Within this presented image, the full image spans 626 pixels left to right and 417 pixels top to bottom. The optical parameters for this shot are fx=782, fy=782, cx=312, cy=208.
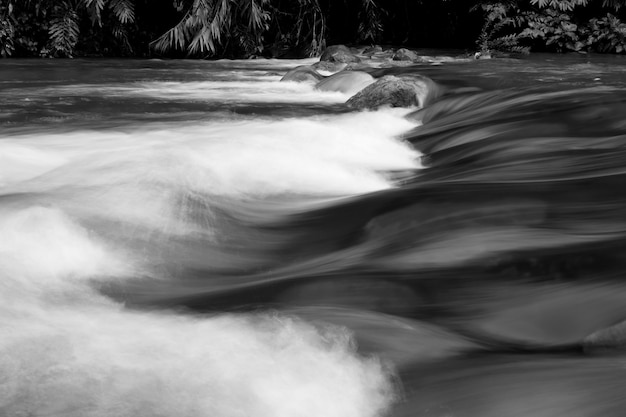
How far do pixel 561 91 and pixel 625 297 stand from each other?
378cm

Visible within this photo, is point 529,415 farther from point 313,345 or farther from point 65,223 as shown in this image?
point 65,223

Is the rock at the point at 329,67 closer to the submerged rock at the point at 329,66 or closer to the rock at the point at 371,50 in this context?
the submerged rock at the point at 329,66

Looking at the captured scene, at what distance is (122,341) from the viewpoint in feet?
6.31

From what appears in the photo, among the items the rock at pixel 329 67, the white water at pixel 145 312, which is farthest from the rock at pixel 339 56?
the white water at pixel 145 312

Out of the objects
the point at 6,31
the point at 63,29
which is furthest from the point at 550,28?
the point at 6,31

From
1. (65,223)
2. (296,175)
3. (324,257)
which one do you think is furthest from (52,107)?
(324,257)

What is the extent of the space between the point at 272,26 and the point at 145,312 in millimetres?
11303

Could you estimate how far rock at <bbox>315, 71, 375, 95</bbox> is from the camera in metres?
7.61

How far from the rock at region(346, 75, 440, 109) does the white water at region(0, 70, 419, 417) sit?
1.38 m

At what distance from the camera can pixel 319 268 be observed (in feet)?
8.44

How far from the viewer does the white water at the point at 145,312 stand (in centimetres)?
160

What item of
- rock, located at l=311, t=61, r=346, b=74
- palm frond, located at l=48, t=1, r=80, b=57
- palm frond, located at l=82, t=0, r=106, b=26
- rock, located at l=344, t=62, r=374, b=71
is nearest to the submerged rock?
rock, located at l=311, t=61, r=346, b=74

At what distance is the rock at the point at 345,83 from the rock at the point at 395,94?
90 cm

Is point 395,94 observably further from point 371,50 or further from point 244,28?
point 371,50
